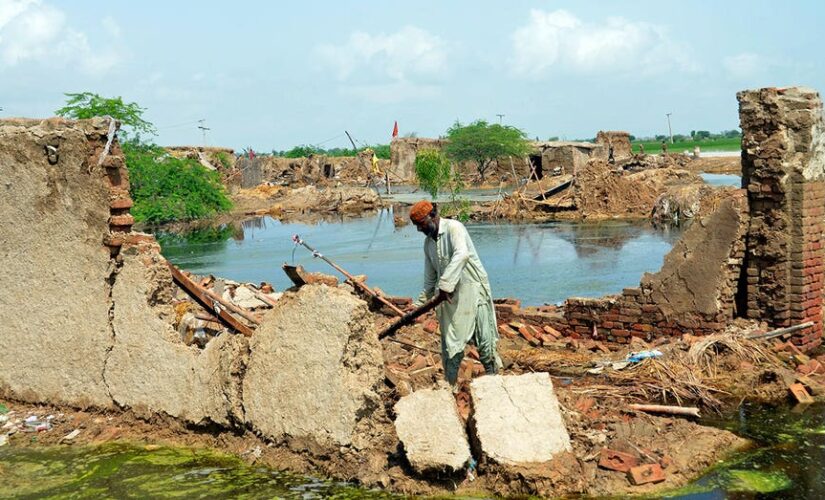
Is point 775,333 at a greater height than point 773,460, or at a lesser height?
greater

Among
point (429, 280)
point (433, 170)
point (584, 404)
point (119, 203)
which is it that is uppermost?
point (119, 203)

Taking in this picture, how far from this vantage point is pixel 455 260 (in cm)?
646

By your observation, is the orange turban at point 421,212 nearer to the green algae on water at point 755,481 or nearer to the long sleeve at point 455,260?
the long sleeve at point 455,260

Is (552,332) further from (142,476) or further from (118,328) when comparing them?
(142,476)

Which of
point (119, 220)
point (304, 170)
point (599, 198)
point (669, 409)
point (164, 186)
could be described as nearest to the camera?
point (669, 409)

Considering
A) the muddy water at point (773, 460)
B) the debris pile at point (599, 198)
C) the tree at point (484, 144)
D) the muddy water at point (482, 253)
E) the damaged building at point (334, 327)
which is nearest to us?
the muddy water at point (773, 460)

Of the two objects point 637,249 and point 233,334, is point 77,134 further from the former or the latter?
point 637,249

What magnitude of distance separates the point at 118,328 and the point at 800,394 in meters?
5.69

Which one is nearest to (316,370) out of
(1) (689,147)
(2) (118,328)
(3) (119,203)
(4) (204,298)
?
(4) (204,298)

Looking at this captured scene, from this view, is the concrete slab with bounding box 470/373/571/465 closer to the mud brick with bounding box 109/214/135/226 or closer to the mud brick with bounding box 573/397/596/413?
the mud brick with bounding box 573/397/596/413

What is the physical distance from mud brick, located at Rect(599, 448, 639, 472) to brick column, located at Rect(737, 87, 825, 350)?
12.2ft

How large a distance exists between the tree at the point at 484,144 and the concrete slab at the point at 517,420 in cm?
4057

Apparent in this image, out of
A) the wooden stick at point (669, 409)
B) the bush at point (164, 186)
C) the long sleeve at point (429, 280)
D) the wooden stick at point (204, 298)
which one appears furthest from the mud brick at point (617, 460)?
the bush at point (164, 186)

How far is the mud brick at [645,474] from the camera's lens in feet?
17.9
